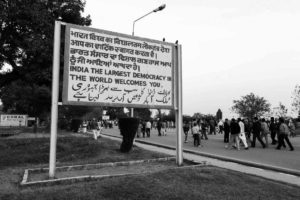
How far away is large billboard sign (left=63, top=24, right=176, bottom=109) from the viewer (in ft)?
25.1

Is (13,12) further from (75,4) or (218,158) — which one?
(218,158)

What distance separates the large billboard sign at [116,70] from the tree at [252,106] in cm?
6059

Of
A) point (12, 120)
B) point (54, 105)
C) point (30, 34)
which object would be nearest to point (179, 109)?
point (54, 105)

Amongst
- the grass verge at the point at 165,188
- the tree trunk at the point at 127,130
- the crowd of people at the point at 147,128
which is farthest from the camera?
the crowd of people at the point at 147,128

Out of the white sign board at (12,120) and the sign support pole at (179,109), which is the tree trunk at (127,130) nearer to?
the sign support pole at (179,109)

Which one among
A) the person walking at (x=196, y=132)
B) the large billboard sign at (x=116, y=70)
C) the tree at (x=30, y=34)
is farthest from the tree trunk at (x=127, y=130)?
the tree at (x=30, y=34)

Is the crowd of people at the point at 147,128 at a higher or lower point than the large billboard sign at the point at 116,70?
lower

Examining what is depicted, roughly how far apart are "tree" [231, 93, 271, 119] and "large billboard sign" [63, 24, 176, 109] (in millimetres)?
60595

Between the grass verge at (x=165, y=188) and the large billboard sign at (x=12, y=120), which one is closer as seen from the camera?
the grass verge at (x=165, y=188)

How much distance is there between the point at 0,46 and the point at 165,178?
18.2 meters

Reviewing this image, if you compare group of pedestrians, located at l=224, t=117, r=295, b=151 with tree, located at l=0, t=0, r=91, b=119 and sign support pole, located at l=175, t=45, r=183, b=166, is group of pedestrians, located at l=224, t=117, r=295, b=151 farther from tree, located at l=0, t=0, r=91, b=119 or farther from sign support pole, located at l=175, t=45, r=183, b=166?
tree, located at l=0, t=0, r=91, b=119

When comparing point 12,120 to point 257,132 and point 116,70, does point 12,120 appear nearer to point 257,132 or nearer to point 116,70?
point 257,132

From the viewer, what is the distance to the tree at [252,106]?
66.4 metres

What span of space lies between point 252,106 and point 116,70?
63.4 m
